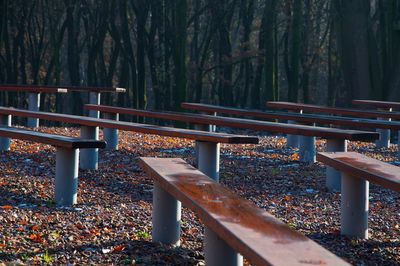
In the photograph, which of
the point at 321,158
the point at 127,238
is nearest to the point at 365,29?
the point at 321,158

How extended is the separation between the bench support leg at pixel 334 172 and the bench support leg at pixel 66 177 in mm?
2491

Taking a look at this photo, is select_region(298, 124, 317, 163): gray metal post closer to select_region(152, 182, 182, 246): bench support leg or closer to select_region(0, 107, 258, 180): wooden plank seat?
select_region(0, 107, 258, 180): wooden plank seat

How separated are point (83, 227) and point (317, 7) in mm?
25177

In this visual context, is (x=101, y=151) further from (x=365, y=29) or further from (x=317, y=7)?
(x=317, y=7)

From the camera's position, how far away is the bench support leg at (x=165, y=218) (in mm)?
5332

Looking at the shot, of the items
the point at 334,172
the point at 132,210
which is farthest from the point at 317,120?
the point at 132,210

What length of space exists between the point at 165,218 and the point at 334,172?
3.18 meters

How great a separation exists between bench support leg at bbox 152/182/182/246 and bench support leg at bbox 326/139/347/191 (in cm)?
302

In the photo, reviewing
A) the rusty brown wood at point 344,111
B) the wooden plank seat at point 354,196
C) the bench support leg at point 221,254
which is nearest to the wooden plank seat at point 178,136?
the wooden plank seat at point 354,196

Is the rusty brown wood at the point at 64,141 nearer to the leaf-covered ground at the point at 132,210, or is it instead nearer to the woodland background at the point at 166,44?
the leaf-covered ground at the point at 132,210

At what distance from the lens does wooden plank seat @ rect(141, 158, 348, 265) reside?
320 centimetres

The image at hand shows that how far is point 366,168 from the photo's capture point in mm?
5504

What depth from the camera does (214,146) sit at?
755cm

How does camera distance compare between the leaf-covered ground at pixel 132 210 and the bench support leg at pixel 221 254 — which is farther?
the leaf-covered ground at pixel 132 210
